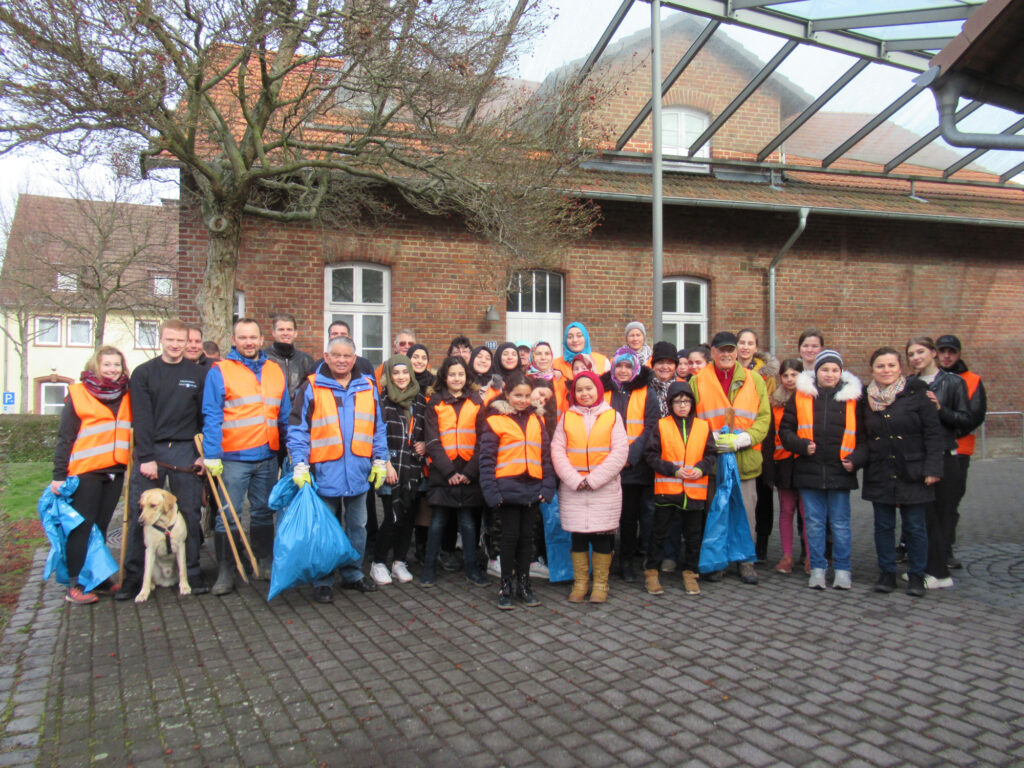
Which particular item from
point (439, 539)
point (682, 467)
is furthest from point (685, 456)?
point (439, 539)

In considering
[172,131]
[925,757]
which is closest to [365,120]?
[172,131]

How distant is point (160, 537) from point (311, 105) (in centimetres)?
541

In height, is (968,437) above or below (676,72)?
below

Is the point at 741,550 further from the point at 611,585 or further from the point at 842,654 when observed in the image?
the point at 842,654

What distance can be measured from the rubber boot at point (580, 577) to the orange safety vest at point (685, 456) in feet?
2.61

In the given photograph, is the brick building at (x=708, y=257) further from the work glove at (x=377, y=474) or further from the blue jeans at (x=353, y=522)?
the blue jeans at (x=353, y=522)

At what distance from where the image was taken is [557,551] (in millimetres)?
5598

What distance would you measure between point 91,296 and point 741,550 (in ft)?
70.8

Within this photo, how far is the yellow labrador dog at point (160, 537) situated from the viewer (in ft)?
16.6

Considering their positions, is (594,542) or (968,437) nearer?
(594,542)

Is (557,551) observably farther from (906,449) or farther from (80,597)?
(80,597)

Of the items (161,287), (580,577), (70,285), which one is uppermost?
(161,287)

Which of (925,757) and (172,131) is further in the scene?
(172,131)

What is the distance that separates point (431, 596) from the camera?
5230 mm
